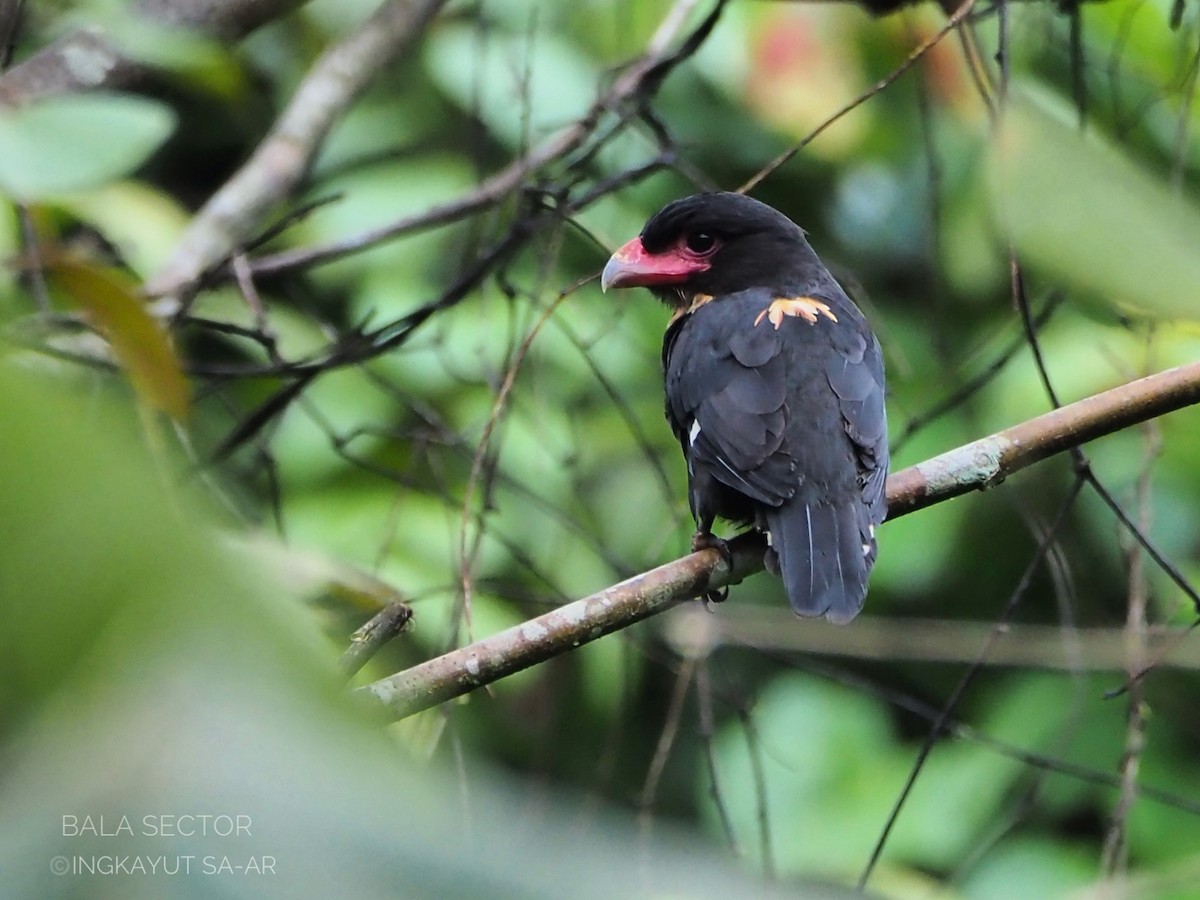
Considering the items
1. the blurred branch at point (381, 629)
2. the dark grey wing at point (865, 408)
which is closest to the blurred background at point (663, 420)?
the dark grey wing at point (865, 408)

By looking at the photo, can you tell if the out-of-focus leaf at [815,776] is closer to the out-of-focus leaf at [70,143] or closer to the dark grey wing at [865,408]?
the dark grey wing at [865,408]

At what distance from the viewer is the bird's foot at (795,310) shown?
10.5ft

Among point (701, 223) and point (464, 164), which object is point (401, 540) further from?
point (464, 164)

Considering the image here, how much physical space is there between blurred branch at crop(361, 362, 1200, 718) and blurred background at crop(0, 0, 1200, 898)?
1.45 ft

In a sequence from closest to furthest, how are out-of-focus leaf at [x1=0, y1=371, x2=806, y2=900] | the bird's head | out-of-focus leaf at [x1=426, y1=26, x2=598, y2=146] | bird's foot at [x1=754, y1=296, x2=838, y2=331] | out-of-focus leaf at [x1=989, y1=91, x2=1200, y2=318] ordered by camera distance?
out-of-focus leaf at [x1=0, y1=371, x2=806, y2=900] < out-of-focus leaf at [x1=989, y1=91, x2=1200, y2=318] < bird's foot at [x1=754, y1=296, x2=838, y2=331] < the bird's head < out-of-focus leaf at [x1=426, y1=26, x2=598, y2=146]

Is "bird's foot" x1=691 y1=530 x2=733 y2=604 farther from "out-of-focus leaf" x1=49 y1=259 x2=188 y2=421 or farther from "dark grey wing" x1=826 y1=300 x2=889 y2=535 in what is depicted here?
"out-of-focus leaf" x1=49 y1=259 x2=188 y2=421

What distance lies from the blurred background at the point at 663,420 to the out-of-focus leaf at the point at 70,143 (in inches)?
77.4

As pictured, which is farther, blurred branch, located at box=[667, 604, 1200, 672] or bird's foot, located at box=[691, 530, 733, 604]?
blurred branch, located at box=[667, 604, 1200, 672]

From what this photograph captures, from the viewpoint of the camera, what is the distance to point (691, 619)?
3289 millimetres

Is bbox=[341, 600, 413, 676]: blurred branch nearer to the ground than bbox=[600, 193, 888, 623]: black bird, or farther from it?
nearer to the ground

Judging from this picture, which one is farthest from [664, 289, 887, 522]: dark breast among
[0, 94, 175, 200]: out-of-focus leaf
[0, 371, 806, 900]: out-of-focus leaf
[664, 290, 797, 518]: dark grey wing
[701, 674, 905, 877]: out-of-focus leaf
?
[0, 371, 806, 900]: out-of-focus leaf

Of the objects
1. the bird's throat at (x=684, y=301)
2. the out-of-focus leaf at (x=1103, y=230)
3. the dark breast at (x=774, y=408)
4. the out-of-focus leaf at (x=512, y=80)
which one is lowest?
the out-of-focus leaf at (x=1103, y=230)

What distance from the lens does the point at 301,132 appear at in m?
3.57

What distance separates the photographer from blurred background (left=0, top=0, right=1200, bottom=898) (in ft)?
10.6
